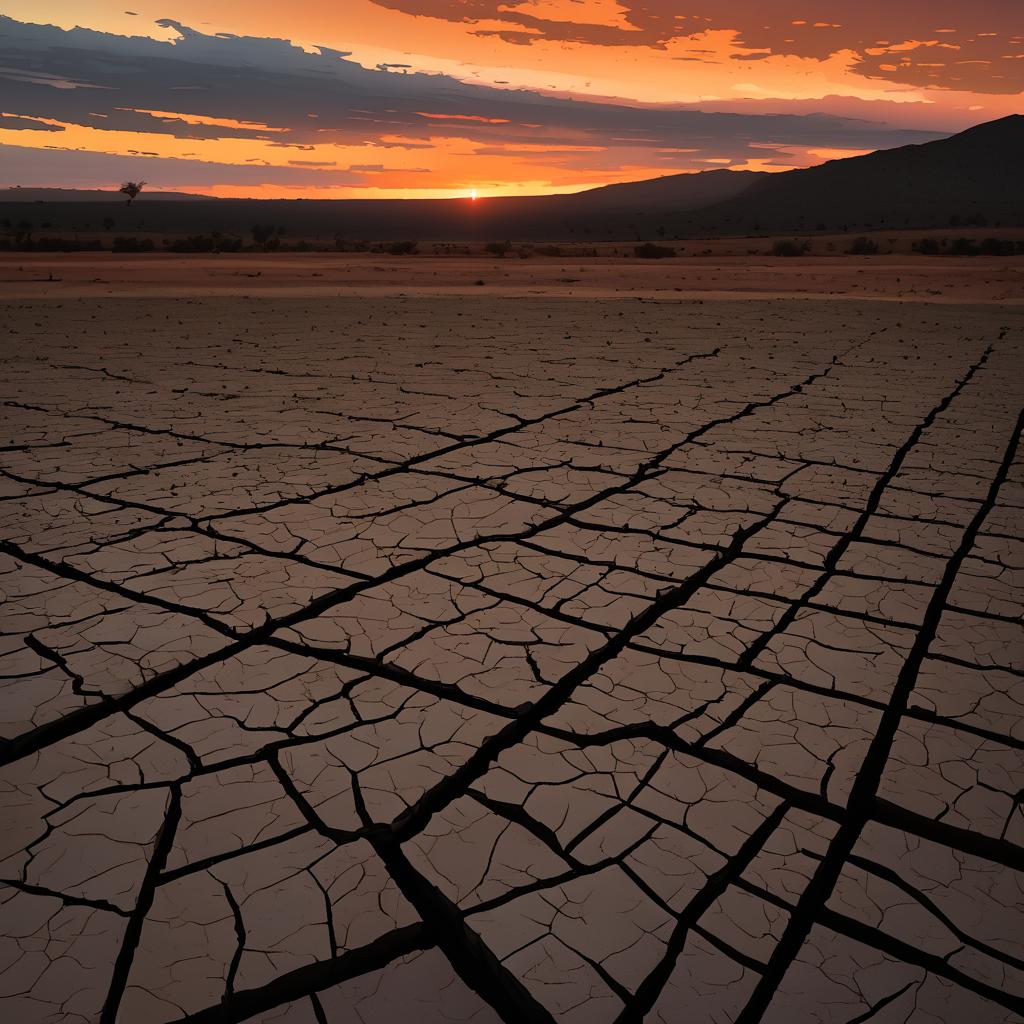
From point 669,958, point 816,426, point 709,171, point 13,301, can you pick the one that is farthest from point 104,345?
point 709,171

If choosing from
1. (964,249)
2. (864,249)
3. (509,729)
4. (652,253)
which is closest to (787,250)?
(864,249)

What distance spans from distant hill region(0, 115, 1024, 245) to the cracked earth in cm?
4631

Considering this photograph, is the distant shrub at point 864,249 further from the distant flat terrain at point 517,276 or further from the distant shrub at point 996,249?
the distant shrub at point 996,249

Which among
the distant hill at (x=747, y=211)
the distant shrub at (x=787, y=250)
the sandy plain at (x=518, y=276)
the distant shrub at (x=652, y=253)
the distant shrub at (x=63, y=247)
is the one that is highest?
the distant hill at (x=747, y=211)

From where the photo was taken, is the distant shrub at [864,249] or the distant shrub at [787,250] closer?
the distant shrub at [787,250]

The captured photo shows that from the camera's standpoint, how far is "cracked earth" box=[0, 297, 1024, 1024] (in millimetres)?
1322

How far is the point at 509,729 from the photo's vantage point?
1.96 meters

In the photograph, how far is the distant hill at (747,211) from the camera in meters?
53.8

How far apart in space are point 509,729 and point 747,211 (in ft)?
234

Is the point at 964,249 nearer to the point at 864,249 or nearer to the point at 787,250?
the point at 864,249

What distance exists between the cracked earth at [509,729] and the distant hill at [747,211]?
152 feet

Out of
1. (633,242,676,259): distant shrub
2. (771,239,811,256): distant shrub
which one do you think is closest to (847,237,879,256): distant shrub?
(771,239,811,256): distant shrub

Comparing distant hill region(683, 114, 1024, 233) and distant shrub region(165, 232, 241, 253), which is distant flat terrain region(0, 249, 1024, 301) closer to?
distant shrub region(165, 232, 241, 253)

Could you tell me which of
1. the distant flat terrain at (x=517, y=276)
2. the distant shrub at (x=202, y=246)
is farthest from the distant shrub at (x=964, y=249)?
the distant shrub at (x=202, y=246)
